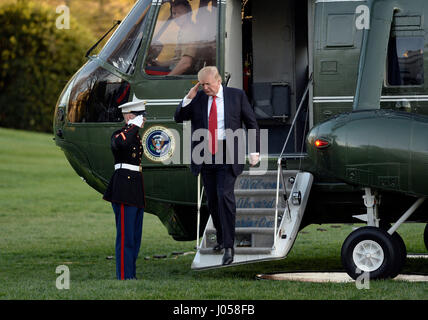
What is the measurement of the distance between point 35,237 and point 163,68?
5731 millimetres

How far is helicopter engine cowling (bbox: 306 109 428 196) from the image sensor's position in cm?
775

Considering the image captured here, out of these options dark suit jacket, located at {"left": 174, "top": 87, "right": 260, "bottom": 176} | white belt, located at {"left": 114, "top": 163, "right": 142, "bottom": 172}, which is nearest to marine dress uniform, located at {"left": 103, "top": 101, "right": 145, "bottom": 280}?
white belt, located at {"left": 114, "top": 163, "right": 142, "bottom": 172}

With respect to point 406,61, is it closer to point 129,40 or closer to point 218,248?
point 218,248

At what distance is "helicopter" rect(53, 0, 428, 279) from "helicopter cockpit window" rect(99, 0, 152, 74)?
1cm

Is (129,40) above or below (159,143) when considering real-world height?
above

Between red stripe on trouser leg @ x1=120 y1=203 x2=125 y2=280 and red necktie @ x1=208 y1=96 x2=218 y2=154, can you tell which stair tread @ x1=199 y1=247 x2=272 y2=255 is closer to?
red stripe on trouser leg @ x1=120 y1=203 x2=125 y2=280

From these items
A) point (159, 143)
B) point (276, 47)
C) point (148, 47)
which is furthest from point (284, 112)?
point (148, 47)

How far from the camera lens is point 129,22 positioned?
970 centimetres

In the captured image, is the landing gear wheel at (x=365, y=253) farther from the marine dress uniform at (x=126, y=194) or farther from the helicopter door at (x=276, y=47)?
the helicopter door at (x=276, y=47)

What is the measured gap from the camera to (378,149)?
7.82 m

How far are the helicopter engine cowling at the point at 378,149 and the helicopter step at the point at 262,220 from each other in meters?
0.76

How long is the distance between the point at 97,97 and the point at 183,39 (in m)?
1.15

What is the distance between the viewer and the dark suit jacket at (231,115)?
7.92m

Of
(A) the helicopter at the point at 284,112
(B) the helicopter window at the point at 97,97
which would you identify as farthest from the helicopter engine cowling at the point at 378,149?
(B) the helicopter window at the point at 97,97
